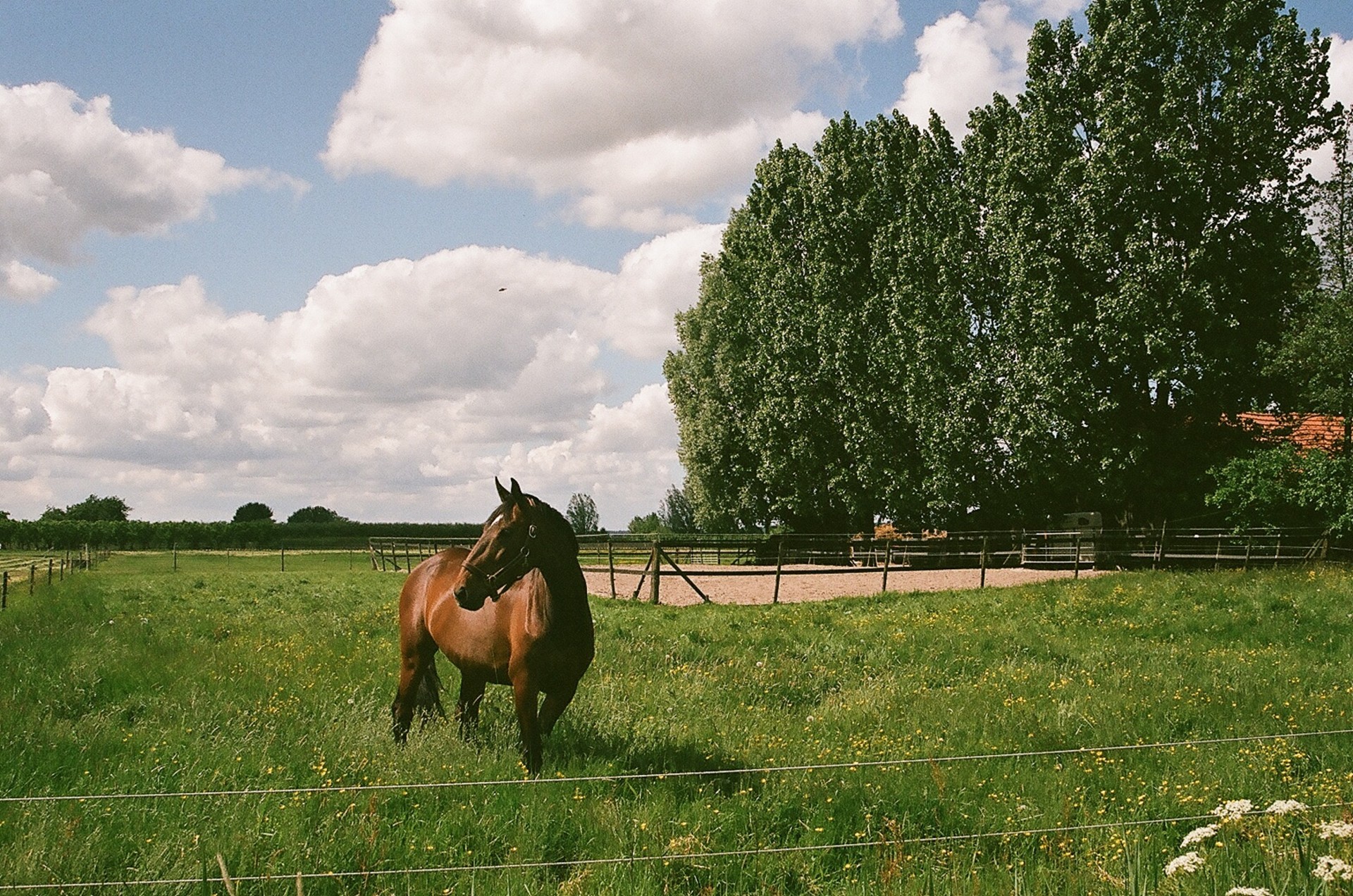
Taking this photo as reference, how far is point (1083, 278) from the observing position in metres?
28.9

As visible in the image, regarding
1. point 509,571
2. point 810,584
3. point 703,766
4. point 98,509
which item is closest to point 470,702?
point 509,571

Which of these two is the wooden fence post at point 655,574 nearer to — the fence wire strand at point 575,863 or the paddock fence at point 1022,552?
the paddock fence at point 1022,552

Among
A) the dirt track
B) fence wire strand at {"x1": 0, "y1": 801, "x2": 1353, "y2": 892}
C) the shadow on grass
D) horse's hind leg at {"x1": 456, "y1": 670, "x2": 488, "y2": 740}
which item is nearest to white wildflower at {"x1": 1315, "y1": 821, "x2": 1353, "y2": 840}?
fence wire strand at {"x1": 0, "y1": 801, "x2": 1353, "y2": 892}

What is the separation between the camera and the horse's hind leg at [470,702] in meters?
7.95

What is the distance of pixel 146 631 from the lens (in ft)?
50.0

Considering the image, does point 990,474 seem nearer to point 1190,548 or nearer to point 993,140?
point 1190,548

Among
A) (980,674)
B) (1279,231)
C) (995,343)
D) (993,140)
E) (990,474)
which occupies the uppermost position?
(993,140)

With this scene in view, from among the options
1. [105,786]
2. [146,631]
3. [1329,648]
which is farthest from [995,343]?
[105,786]

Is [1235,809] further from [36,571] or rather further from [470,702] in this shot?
[36,571]

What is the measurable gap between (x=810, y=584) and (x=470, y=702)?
972 inches

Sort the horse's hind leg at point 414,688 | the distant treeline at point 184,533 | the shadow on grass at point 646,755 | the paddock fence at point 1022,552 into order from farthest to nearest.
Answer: the distant treeline at point 184,533
the paddock fence at point 1022,552
the horse's hind leg at point 414,688
the shadow on grass at point 646,755

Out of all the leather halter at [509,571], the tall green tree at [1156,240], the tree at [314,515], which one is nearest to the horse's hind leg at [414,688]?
the leather halter at [509,571]

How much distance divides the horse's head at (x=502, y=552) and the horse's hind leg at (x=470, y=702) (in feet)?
4.91

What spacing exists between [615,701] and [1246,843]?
18.2 feet
